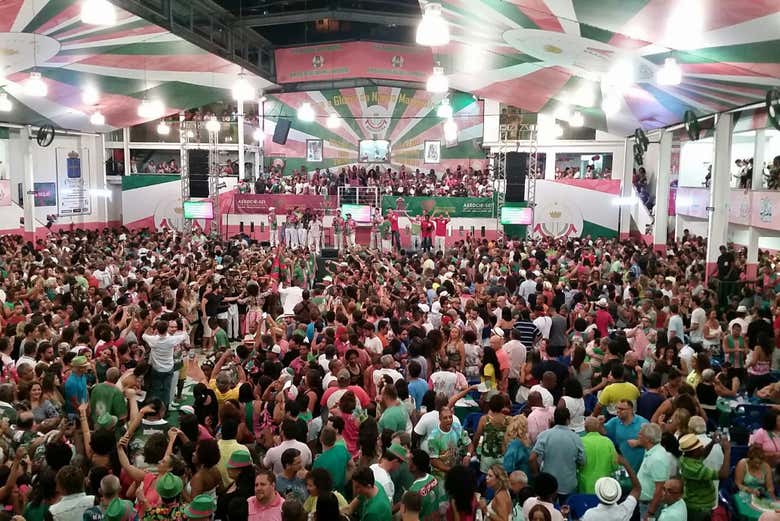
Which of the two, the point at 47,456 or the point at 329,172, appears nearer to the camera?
the point at 47,456

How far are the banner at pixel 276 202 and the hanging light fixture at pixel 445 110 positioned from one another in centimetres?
598

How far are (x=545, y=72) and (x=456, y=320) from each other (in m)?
8.44

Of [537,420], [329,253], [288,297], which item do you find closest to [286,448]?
[537,420]

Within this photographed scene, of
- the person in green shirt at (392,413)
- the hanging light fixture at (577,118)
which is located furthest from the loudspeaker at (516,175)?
the person in green shirt at (392,413)

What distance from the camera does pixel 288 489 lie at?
440cm

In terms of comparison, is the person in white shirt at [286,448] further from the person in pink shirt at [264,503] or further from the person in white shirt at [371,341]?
the person in white shirt at [371,341]

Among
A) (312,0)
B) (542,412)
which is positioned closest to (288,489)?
(542,412)

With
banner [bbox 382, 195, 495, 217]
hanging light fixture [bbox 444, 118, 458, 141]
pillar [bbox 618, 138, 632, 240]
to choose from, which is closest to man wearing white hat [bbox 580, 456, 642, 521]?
banner [bbox 382, 195, 495, 217]

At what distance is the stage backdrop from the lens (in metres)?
28.1

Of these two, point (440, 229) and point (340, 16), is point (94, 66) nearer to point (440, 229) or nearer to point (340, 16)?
point (340, 16)

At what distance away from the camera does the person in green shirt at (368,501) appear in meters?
3.98

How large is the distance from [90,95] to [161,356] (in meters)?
12.6

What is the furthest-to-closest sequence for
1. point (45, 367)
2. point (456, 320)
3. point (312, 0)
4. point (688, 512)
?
point (312, 0)
point (456, 320)
point (45, 367)
point (688, 512)

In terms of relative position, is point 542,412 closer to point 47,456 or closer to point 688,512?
point 688,512
